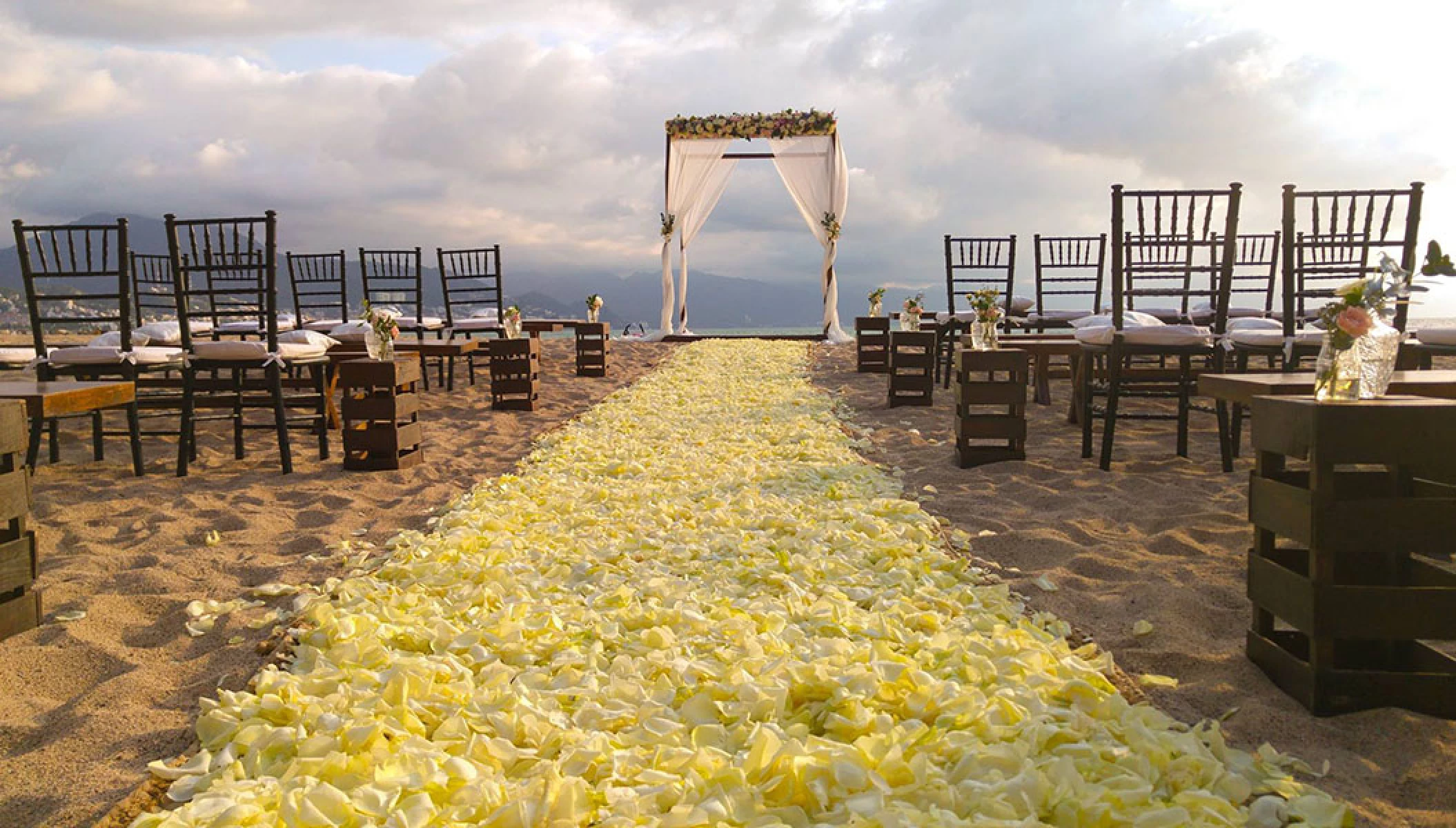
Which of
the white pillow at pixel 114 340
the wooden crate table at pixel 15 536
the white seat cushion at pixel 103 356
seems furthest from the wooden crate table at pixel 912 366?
the wooden crate table at pixel 15 536

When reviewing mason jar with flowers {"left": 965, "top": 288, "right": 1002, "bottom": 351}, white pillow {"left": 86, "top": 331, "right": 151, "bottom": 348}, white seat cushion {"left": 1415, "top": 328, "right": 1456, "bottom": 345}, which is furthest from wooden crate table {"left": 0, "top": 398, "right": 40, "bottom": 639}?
white seat cushion {"left": 1415, "top": 328, "right": 1456, "bottom": 345}

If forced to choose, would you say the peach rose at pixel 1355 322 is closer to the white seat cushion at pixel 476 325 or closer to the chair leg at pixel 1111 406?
the chair leg at pixel 1111 406

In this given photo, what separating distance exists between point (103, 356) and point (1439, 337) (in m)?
6.67

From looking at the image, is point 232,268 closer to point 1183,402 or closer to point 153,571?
point 153,571

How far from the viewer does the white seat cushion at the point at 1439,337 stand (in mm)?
4234

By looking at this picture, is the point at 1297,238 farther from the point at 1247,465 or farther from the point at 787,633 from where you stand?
the point at 787,633

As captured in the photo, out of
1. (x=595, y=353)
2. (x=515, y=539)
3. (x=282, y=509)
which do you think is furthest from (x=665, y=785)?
(x=595, y=353)

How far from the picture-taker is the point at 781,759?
1.51 m

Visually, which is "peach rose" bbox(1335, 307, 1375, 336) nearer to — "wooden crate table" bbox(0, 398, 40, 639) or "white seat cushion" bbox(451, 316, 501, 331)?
"wooden crate table" bbox(0, 398, 40, 639)

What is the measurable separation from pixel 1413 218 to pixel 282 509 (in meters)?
5.30

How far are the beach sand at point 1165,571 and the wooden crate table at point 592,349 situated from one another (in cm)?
457

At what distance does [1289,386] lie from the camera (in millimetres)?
2334

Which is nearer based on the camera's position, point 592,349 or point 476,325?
point 476,325

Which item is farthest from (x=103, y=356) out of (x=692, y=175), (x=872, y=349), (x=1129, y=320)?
(x=692, y=175)
